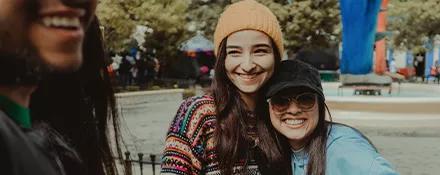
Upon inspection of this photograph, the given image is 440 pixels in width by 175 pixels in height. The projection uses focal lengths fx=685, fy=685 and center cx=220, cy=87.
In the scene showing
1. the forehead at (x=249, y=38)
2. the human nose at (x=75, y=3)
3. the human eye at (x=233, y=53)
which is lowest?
the human eye at (x=233, y=53)

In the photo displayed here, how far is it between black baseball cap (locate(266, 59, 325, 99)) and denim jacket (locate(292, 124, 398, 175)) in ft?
0.58

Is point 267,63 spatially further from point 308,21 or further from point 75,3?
point 308,21

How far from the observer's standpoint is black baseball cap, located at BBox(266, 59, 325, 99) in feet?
8.28

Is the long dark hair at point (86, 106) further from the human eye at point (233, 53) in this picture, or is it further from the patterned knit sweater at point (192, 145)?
the human eye at point (233, 53)

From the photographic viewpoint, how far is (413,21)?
3372 cm

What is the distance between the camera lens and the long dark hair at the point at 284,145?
241 cm

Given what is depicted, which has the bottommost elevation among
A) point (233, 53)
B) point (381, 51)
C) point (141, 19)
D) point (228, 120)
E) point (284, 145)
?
point (381, 51)

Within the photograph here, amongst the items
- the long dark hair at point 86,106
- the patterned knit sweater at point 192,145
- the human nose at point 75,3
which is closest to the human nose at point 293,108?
the patterned knit sweater at point 192,145

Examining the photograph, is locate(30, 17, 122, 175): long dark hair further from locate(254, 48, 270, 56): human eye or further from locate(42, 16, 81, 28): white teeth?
locate(254, 48, 270, 56): human eye

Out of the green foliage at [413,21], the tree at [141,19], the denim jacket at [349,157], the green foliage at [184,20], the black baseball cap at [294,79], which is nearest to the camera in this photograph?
the denim jacket at [349,157]

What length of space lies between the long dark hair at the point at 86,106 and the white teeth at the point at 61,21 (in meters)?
0.35

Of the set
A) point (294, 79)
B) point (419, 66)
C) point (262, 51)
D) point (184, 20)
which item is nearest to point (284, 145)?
point (294, 79)

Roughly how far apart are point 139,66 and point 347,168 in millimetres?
28057

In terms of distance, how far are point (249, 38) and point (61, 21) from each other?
1725 millimetres
